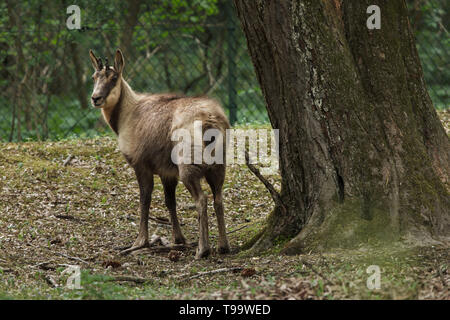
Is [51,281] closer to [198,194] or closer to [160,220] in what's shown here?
[198,194]

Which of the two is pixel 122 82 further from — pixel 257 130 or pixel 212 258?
pixel 257 130

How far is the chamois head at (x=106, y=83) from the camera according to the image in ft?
21.7

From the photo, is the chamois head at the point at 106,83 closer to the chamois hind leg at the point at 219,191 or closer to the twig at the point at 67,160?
the chamois hind leg at the point at 219,191

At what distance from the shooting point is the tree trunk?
496 cm

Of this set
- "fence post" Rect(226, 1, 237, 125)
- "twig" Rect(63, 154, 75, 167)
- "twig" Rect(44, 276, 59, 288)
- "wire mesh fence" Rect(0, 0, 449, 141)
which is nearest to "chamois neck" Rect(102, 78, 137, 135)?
"twig" Rect(63, 154, 75, 167)

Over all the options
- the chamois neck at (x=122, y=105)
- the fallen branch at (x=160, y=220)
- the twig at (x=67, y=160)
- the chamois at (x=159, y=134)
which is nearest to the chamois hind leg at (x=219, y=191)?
the chamois at (x=159, y=134)

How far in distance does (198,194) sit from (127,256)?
99cm

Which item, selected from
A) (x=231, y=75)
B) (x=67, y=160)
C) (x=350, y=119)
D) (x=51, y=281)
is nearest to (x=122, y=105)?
(x=67, y=160)

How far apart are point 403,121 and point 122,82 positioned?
10.5ft

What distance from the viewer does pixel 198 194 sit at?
589 centimetres

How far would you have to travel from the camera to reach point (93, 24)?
38.4 feet

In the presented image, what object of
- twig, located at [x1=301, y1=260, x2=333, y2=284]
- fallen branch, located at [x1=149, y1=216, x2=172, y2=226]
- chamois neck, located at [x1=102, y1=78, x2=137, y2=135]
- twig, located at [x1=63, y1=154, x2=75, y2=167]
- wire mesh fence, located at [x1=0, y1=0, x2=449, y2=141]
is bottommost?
fallen branch, located at [x1=149, y1=216, x2=172, y2=226]

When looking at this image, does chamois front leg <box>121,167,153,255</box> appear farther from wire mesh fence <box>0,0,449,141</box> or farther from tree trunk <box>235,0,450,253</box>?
wire mesh fence <box>0,0,449,141</box>
